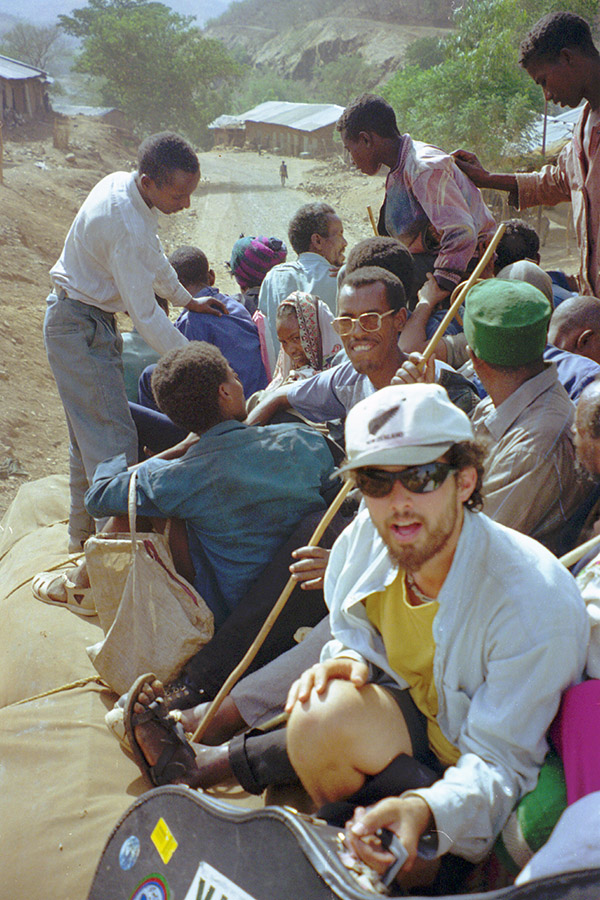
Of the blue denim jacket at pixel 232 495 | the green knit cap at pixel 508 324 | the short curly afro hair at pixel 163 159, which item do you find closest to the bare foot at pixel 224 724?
the blue denim jacket at pixel 232 495

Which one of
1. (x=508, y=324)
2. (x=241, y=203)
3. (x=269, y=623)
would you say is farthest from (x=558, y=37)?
(x=241, y=203)

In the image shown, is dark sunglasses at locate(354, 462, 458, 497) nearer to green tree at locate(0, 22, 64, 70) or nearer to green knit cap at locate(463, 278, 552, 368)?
green knit cap at locate(463, 278, 552, 368)

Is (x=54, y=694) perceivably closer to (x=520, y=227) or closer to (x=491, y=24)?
(x=520, y=227)

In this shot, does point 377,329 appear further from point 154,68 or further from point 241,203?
point 154,68

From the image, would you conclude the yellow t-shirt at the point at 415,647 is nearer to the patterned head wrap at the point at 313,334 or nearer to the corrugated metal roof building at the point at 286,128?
the patterned head wrap at the point at 313,334

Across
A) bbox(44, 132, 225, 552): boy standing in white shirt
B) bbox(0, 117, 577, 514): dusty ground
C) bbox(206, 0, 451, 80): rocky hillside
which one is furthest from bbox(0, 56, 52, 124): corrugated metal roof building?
bbox(44, 132, 225, 552): boy standing in white shirt

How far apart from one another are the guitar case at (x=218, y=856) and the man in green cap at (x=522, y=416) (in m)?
1.13

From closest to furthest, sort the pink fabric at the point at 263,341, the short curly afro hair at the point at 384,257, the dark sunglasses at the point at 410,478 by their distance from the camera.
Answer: the dark sunglasses at the point at 410,478 < the short curly afro hair at the point at 384,257 < the pink fabric at the point at 263,341

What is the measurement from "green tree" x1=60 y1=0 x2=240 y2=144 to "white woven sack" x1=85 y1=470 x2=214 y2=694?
4002cm

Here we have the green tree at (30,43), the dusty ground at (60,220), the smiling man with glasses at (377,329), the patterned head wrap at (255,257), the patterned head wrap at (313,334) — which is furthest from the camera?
the green tree at (30,43)

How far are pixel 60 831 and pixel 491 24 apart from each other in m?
22.2

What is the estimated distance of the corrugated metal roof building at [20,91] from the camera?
3003 centimetres

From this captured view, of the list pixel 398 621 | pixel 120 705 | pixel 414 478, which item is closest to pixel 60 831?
pixel 120 705

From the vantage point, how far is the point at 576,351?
3.19m
